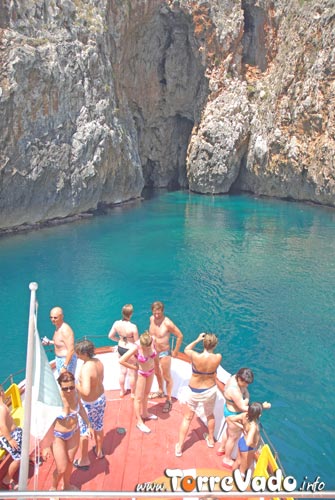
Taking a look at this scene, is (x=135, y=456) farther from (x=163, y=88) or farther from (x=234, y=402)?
(x=163, y=88)

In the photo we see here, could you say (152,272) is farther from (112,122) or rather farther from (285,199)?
(285,199)

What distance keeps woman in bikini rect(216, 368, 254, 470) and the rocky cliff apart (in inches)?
1036

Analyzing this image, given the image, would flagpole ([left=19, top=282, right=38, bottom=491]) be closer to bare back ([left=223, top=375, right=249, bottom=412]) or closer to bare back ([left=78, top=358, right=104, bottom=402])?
bare back ([left=78, top=358, right=104, bottom=402])

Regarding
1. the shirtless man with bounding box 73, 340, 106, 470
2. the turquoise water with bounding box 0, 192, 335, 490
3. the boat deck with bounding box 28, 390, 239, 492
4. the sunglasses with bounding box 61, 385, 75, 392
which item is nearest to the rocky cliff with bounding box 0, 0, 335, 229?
the turquoise water with bounding box 0, 192, 335, 490

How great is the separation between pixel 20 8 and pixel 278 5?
104 ft

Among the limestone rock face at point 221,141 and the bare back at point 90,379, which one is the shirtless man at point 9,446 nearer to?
the bare back at point 90,379

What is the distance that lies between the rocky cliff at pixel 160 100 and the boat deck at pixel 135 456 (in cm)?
2482

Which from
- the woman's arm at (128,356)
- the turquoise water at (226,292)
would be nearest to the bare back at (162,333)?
the woman's arm at (128,356)

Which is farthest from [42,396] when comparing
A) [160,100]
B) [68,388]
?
[160,100]

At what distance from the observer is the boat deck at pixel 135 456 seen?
231 inches

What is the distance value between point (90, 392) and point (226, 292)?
12733 millimetres

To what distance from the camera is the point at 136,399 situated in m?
6.95

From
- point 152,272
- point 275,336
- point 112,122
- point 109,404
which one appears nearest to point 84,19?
point 112,122

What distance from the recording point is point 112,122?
3800cm
